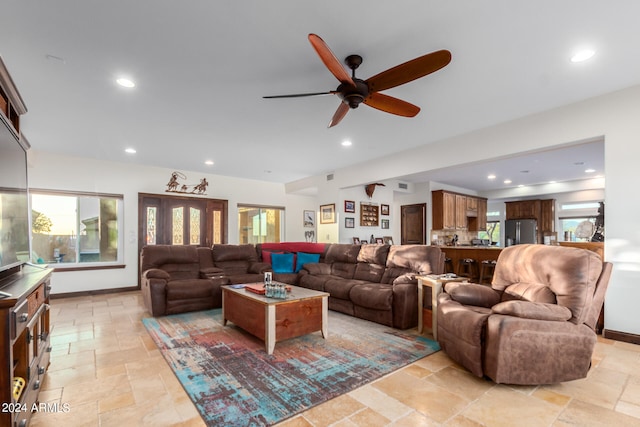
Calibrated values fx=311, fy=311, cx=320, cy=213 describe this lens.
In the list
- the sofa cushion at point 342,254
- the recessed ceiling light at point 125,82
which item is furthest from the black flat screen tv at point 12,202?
the sofa cushion at point 342,254

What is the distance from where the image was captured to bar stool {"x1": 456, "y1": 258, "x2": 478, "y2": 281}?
6.58 metres

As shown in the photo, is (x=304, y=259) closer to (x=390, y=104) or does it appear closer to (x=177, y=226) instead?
(x=177, y=226)

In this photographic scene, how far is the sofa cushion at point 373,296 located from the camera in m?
Result: 3.71

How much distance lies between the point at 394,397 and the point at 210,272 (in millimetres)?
3734

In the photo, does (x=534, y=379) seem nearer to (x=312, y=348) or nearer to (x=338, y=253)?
(x=312, y=348)

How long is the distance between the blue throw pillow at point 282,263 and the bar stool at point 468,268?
379cm

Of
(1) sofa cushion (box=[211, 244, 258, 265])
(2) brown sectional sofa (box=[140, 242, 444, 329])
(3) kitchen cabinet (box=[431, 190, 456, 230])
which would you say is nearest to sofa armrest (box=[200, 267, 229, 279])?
(2) brown sectional sofa (box=[140, 242, 444, 329])

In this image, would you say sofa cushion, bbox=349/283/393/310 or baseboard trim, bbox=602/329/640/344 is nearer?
baseboard trim, bbox=602/329/640/344

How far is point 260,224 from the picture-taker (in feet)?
26.4

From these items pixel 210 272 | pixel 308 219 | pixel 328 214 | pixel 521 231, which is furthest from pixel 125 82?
pixel 521 231

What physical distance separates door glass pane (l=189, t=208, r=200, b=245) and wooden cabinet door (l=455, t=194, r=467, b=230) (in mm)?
6534

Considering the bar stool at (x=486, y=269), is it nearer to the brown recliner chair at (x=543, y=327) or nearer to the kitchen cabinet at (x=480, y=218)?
the kitchen cabinet at (x=480, y=218)

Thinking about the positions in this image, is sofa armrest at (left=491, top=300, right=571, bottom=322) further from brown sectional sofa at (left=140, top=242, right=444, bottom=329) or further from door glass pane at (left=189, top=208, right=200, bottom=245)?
door glass pane at (left=189, top=208, right=200, bottom=245)

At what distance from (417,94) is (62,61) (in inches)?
127
